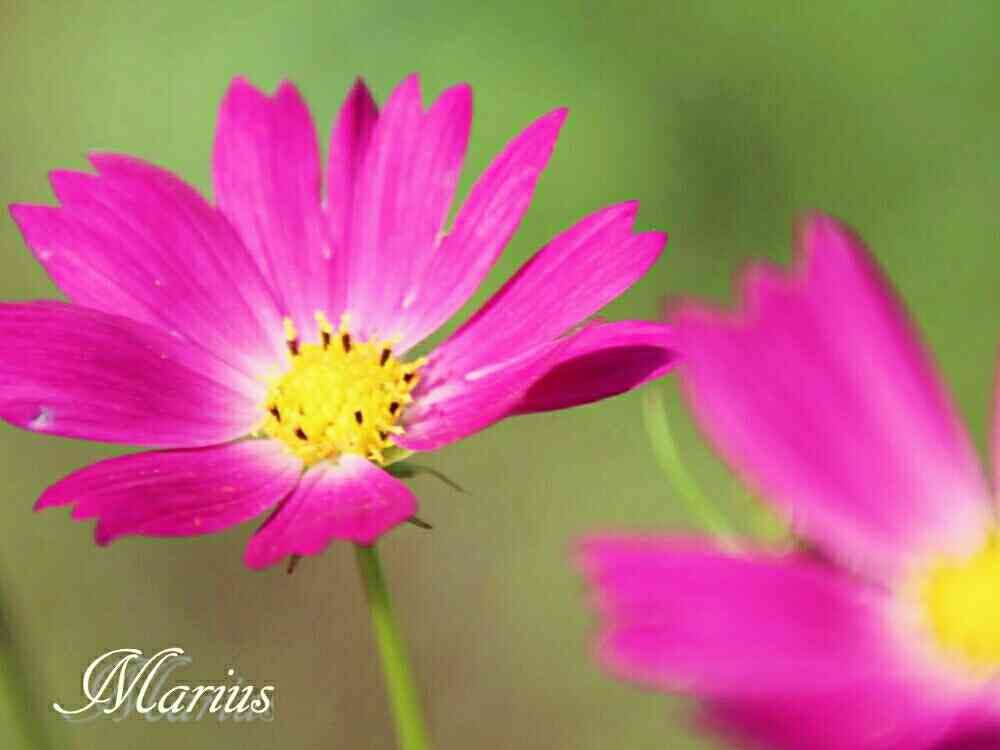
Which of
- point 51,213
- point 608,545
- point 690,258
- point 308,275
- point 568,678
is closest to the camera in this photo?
point 608,545

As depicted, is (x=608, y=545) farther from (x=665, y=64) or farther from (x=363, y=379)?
(x=665, y=64)

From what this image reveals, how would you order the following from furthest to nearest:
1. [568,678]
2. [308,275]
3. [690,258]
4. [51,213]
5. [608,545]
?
[690,258] < [568,678] < [308,275] < [51,213] < [608,545]

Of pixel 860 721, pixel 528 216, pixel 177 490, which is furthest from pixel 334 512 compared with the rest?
pixel 528 216

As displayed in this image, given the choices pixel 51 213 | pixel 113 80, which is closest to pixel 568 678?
pixel 113 80

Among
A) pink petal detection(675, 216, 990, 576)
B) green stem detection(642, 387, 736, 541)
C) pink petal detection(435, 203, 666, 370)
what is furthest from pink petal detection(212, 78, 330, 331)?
pink petal detection(675, 216, 990, 576)

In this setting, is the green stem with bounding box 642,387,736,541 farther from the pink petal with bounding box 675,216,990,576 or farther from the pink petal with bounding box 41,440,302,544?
the pink petal with bounding box 41,440,302,544

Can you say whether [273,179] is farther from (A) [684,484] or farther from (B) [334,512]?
(A) [684,484]
